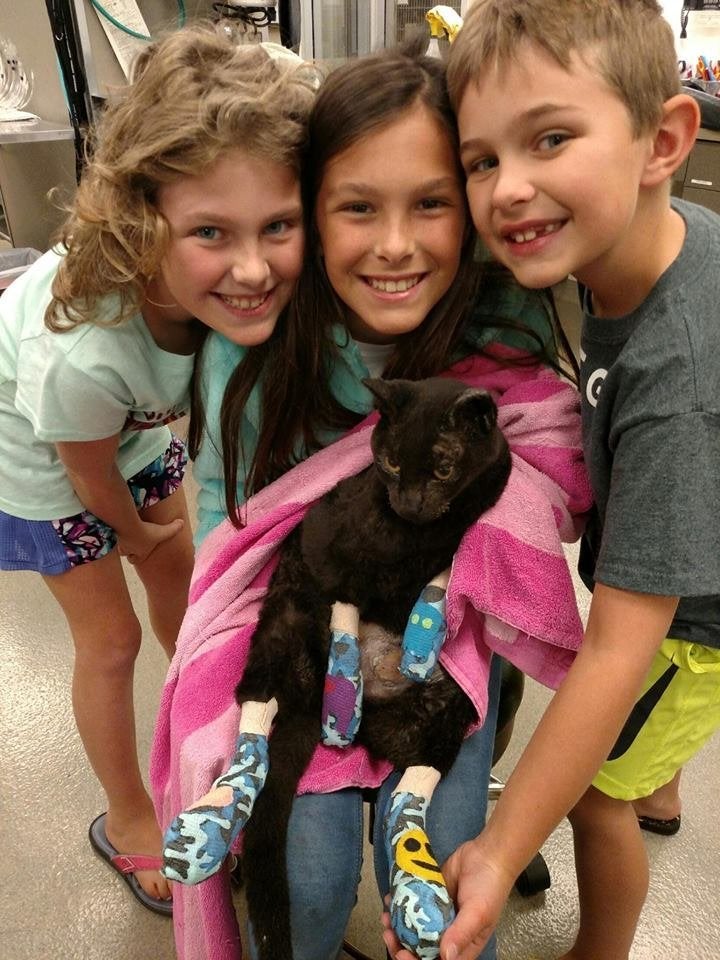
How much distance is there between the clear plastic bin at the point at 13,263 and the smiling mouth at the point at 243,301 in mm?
1406

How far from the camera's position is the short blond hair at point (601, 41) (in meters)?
0.64

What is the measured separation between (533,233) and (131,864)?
3.87 feet

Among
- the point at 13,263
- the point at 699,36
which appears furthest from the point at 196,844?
the point at 699,36

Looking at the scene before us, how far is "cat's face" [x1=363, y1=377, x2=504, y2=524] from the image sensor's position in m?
0.75

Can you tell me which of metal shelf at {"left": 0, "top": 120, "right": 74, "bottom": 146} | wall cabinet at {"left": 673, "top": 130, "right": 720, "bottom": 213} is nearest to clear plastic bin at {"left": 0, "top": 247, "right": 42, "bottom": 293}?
metal shelf at {"left": 0, "top": 120, "right": 74, "bottom": 146}

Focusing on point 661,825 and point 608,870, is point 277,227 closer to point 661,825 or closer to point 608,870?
point 608,870

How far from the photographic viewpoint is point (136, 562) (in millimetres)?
1226

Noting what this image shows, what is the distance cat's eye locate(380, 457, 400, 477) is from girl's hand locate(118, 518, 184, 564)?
50 centimetres

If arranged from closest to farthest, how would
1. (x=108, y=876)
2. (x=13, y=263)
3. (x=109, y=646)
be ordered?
(x=109, y=646), (x=108, y=876), (x=13, y=263)

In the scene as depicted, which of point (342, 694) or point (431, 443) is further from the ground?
point (431, 443)

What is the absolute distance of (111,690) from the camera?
1.15m

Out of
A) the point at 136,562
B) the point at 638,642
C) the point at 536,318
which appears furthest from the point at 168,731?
the point at 536,318

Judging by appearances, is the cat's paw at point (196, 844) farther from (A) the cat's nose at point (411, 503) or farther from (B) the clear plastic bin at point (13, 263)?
(B) the clear plastic bin at point (13, 263)

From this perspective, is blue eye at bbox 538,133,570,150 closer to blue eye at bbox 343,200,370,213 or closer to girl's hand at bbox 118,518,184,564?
blue eye at bbox 343,200,370,213
